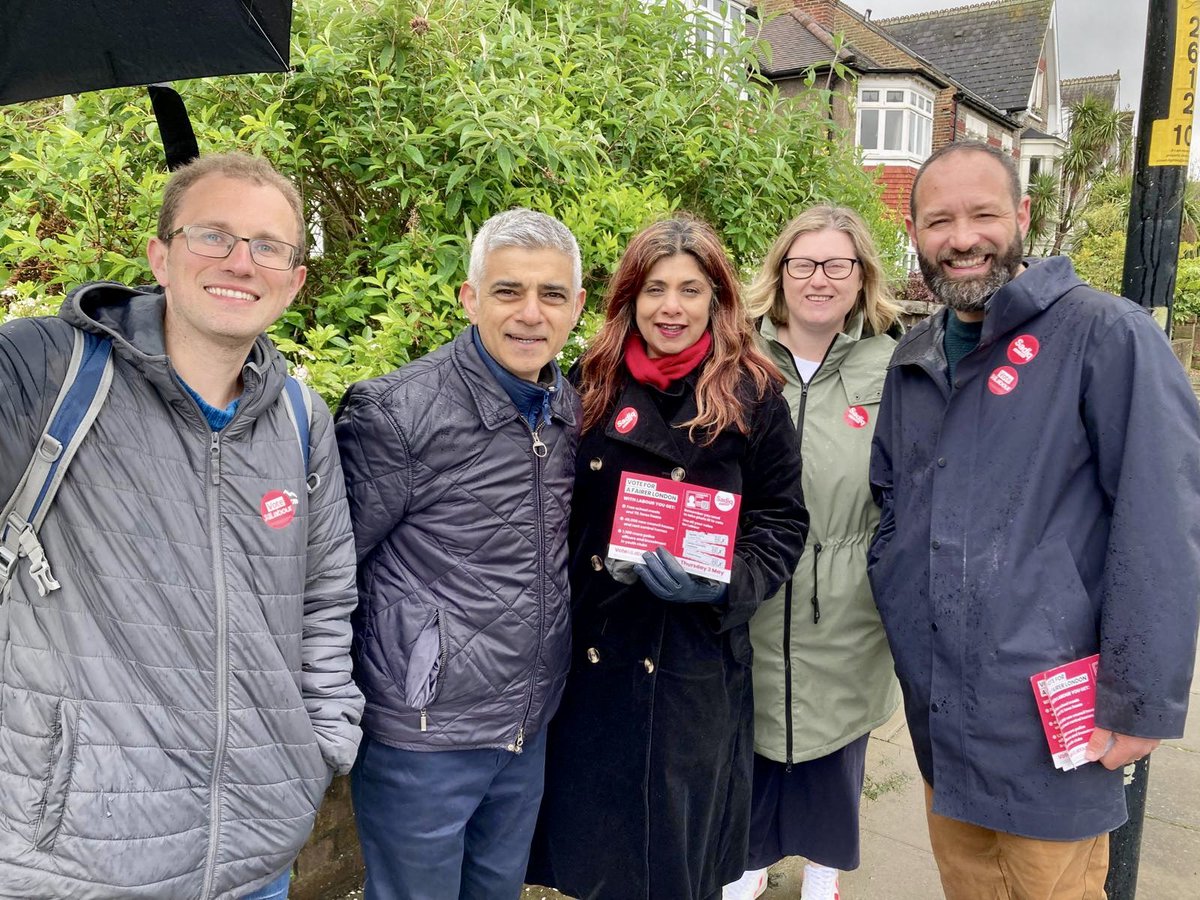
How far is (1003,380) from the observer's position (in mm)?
2242

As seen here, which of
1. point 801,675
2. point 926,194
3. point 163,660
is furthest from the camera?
point 801,675

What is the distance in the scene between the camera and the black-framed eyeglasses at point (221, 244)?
178 cm

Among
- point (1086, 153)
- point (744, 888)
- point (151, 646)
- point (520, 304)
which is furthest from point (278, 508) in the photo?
point (1086, 153)

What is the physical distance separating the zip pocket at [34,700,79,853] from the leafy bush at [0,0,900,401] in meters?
1.35

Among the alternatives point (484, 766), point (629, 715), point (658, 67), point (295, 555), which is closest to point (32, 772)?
point (295, 555)

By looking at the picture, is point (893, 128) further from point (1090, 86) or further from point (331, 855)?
point (331, 855)

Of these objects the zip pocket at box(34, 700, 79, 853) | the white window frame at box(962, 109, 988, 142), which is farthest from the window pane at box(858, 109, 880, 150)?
the zip pocket at box(34, 700, 79, 853)

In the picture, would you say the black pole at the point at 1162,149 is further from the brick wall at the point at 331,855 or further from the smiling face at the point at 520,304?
the brick wall at the point at 331,855

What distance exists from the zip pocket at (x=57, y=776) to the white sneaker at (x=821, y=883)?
2.45m

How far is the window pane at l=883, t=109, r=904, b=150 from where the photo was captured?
27062mm

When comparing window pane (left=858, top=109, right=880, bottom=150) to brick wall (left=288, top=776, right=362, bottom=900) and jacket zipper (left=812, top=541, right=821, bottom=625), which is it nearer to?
jacket zipper (left=812, top=541, right=821, bottom=625)

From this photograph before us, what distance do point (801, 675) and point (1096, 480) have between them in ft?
3.53

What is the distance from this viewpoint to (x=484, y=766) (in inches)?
87.9

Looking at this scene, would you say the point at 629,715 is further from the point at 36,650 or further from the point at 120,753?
the point at 36,650
